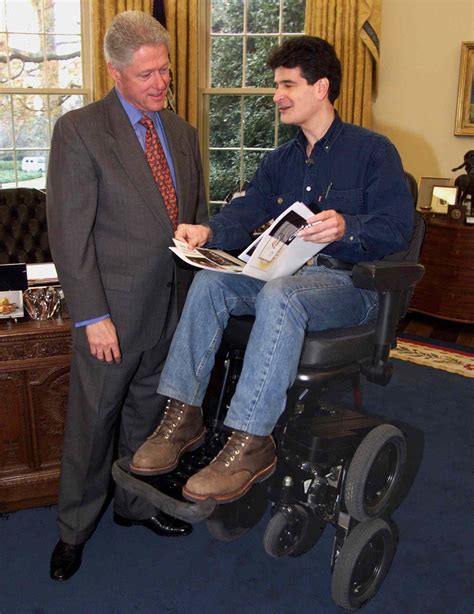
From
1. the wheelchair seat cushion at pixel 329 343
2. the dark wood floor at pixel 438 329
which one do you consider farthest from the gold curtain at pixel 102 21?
the wheelchair seat cushion at pixel 329 343

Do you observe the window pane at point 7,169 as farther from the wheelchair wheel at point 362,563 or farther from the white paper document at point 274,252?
the wheelchair wheel at point 362,563

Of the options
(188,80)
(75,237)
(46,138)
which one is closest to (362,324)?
(75,237)

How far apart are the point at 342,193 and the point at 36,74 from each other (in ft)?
13.0

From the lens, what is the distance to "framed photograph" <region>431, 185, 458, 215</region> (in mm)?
5137

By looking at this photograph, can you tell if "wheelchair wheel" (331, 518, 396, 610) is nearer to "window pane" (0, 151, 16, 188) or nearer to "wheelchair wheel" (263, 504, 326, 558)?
"wheelchair wheel" (263, 504, 326, 558)

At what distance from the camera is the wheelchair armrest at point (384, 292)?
1971mm

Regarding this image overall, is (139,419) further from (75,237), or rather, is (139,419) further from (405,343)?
(405,343)

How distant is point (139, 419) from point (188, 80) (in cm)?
366

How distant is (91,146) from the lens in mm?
2070

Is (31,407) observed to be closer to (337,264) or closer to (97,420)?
(97,420)

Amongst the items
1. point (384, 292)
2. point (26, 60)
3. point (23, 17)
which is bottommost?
point (384, 292)

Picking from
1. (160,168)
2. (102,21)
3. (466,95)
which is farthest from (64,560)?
(466,95)

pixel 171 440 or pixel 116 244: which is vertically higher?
→ pixel 116 244

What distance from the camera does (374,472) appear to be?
2158 mm
